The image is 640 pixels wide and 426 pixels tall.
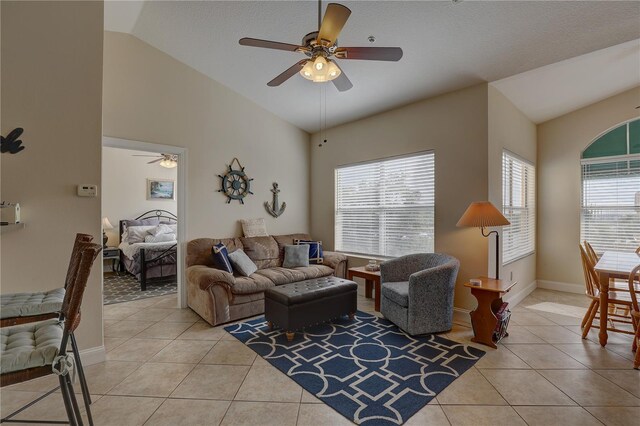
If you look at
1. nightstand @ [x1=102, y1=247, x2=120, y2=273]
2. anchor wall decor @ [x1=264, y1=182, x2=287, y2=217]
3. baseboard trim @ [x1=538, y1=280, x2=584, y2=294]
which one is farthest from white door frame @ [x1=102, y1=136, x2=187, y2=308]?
baseboard trim @ [x1=538, y1=280, x2=584, y2=294]

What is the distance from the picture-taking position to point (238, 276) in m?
4.03

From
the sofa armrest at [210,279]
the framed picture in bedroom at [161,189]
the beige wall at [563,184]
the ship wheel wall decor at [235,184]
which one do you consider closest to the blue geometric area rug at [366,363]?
the sofa armrest at [210,279]

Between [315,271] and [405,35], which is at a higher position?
[405,35]

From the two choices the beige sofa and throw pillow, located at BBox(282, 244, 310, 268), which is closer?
the beige sofa

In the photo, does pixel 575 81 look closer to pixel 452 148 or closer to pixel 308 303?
pixel 452 148

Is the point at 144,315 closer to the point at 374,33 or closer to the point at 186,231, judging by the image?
the point at 186,231

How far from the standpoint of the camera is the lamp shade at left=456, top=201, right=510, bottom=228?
3084mm

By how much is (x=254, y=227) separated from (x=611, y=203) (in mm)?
5709

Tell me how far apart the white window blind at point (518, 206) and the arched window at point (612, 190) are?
70cm

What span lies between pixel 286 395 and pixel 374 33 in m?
3.43

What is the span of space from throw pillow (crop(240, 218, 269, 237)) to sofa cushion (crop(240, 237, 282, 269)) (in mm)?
128

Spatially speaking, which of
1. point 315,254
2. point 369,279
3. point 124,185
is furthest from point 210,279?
point 124,185

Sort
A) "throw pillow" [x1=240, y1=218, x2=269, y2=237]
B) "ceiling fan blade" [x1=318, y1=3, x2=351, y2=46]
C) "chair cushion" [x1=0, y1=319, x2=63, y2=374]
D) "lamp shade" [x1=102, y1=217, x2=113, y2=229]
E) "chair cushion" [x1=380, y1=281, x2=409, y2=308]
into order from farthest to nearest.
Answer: "lamp shade" [x1=102, y1=217, x2=113, y2=229]
"throw pillow" [x1=240, y1=218, x2=269, y2=237]
"chair cushion" [x1=380, y1=281, x2=409, y2=308]
"ceiling fan blade" [x1=318, y1=3, x2=351, y2=46]
"chair cushion" [x1=0, y1=319, x2=63, y2=374]

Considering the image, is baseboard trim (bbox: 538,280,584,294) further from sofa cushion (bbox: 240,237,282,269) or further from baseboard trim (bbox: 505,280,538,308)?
sofa cushion (bbox: 240,237,282,269)
